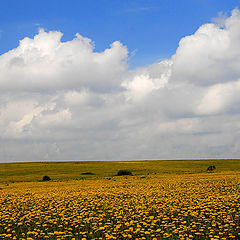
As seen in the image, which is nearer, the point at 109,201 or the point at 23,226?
the point at 23,226

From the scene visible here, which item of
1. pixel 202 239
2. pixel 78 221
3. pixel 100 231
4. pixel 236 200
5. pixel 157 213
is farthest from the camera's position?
pixel 236 200

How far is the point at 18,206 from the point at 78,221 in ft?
27.0

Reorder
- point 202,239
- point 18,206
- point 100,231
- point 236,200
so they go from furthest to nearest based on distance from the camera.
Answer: point 18,206 → point 236,200 → point 100,231 → point 202,239

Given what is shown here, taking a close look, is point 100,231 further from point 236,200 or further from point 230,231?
point 236,200

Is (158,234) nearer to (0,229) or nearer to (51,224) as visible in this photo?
(51,224)

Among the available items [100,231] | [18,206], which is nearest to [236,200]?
[100,231]

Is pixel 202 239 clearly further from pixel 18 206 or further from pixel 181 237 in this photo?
pixel 18 206

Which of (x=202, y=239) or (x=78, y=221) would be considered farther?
(x=78, y=221)

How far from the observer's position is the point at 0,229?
48.8ft

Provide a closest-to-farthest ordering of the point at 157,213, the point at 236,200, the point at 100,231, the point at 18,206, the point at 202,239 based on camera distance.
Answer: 1. the point at 202,239
2. the point at 100,231
3. the point at 157,213
4. the point at 236,200
5. the point at 18,206

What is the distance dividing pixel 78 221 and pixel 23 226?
9.84 ft

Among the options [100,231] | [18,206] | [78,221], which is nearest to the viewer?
[100,231]

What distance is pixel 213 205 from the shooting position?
16.9 meters

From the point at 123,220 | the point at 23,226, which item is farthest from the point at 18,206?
the point at 123,220
